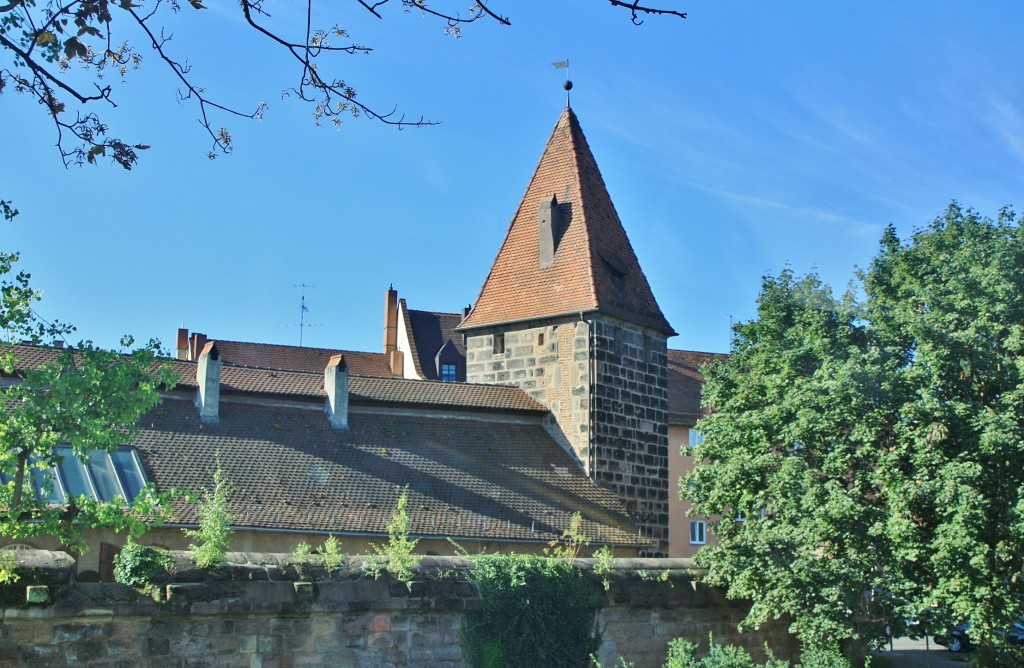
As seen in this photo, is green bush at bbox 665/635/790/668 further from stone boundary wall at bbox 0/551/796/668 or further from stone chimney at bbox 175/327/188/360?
stone chimney at bbox 175/327/188/360

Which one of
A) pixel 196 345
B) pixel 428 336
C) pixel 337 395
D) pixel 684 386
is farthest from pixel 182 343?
pixel 337 395

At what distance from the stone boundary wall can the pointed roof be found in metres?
13.8

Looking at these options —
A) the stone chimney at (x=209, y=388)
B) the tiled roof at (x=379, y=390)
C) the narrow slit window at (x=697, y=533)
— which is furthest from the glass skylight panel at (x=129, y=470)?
the narrow slit window at (x=697, y=533)

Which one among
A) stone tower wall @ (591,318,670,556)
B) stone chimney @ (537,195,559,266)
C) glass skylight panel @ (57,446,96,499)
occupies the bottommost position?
glass skylight panel @ (57,446,96,499)

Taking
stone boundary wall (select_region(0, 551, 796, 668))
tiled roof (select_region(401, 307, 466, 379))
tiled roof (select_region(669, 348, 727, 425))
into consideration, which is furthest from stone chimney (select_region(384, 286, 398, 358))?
stone boundary wall (select_region(0, 551, 796, 668))

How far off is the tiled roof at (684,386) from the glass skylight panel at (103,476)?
2302 centimetres

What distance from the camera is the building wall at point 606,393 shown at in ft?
87.9

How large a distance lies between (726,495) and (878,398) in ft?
9.19

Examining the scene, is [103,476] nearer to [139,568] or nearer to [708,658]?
[139,568]

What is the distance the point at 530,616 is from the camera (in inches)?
536

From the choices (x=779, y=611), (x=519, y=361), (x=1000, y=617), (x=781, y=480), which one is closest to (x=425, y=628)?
(x=779, y=611)

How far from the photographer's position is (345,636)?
12.2 metres

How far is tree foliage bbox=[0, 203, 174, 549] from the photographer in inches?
431

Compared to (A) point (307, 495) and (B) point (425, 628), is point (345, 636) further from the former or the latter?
(A) point (307, 495)
